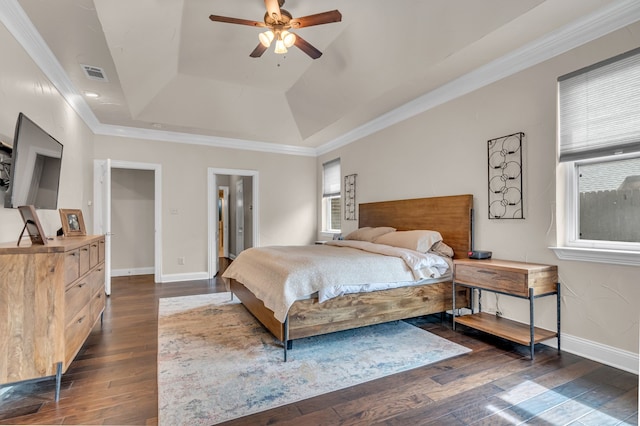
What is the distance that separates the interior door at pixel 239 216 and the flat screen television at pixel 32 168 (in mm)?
4646

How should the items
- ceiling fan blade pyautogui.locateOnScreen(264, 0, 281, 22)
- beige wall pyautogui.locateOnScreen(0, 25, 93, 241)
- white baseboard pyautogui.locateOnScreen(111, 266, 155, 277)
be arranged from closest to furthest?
beige wall pyautogui.locateOnScreen(0, 25, 93, 241), ceiling fan blade pyautogui.locateOnScreen(264, 0, 281, 22), white baseboard pyautogui.locateOnScreen(111, 266, 155, 277)

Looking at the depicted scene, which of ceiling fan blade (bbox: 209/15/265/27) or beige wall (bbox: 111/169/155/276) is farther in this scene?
beige wall (bbox: 111/169/155/276)

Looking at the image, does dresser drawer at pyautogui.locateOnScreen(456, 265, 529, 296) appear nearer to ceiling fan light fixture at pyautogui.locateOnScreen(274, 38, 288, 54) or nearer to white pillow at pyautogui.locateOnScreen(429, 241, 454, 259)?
white pillow at pyautogui.locateOnScreen(429, 241, 454, 259)

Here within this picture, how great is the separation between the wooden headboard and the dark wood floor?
1160 mm

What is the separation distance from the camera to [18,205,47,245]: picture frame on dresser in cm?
190

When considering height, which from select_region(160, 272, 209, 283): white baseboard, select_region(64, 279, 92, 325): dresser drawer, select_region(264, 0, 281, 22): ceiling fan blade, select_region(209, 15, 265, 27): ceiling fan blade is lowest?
select_region(160, 272, 209, 283): white baseboard

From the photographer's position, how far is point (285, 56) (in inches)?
154

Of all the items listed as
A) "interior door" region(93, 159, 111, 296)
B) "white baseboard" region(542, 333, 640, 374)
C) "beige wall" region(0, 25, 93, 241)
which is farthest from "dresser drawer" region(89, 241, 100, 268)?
"white baseboard" region(542, 333, 640, 374)

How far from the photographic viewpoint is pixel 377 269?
2.87 metres

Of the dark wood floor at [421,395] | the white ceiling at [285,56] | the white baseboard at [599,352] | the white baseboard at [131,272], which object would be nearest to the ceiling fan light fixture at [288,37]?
the white ceiling at [285,56]

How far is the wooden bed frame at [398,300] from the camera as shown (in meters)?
2.56

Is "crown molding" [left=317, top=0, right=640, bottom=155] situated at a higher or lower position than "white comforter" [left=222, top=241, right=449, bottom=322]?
higher

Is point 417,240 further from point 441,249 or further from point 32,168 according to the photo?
point 32,168

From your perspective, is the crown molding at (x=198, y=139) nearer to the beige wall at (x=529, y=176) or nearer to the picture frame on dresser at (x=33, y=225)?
the beige wall at (x=529, y=176)
